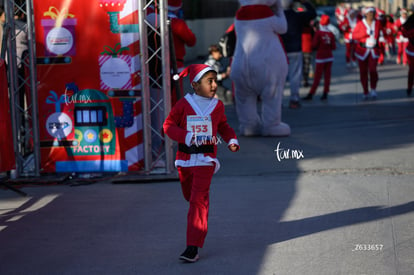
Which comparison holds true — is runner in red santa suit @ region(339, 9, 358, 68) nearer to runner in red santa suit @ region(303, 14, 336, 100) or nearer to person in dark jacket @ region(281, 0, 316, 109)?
runner in red santa suit @ region(303, 14, 336, 100)

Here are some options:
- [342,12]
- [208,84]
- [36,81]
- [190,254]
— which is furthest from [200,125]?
[342,12]

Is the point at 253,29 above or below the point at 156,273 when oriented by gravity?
above

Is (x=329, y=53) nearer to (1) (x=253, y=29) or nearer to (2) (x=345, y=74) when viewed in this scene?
(1) (x=253, y=29)

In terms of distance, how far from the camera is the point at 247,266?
5762mm

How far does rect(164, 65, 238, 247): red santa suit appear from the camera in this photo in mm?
5867

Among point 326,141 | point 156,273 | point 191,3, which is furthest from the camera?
point 191,3

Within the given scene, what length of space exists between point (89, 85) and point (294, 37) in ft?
21.6

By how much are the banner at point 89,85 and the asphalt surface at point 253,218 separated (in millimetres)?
369

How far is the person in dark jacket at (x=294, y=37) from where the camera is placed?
580 inches

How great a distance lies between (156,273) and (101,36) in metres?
4.00

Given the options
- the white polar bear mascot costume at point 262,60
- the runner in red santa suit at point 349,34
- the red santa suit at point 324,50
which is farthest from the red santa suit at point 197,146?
the runner in red santa suit at point 349,34

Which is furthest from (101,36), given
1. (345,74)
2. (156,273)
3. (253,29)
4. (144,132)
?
(345,74)

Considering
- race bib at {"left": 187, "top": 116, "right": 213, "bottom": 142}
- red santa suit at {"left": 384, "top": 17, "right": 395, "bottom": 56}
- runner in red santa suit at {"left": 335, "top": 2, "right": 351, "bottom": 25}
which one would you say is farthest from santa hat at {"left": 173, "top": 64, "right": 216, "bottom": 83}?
runner in red santa suit at {"left": 335, "top": 2, "right": 351, "bottom": 25}

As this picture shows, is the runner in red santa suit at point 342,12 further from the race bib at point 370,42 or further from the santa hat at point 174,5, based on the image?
the santa hat at point 174,5
